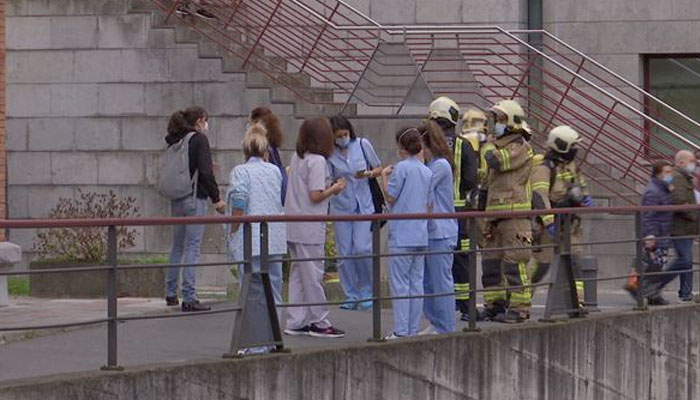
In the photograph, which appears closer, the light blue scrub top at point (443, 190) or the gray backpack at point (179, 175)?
the light blue scrub top at point (443, 190)

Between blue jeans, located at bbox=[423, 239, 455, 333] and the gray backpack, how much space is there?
2.44 meters

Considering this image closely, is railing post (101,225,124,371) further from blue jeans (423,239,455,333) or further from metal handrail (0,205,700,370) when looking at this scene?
blue jeans (423,239,455,333)

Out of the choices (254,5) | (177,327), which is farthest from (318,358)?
(254,5)

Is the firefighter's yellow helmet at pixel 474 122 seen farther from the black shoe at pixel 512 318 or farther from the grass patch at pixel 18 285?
the grass patch at pixel 18 285

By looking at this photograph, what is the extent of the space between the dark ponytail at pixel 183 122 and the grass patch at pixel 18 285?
246 cm

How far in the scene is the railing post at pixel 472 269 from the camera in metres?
13.9

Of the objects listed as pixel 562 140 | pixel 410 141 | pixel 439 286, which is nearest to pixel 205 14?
pixel 562 140

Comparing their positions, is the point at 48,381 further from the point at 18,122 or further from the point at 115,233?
the point at 18,122

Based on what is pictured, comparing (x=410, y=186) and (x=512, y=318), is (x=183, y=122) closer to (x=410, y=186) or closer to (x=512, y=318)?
(x=410, y=186)

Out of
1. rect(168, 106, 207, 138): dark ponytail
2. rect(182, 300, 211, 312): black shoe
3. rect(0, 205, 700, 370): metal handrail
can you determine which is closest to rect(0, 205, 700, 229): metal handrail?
rect(0, 205, 700, 370): metal handrail

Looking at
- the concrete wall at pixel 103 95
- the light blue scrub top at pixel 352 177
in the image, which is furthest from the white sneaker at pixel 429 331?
the concrete wall at pixel 103 95

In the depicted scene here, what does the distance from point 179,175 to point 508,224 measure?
2760mm

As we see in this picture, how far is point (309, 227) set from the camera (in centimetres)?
1332

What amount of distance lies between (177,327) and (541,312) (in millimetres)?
4293
